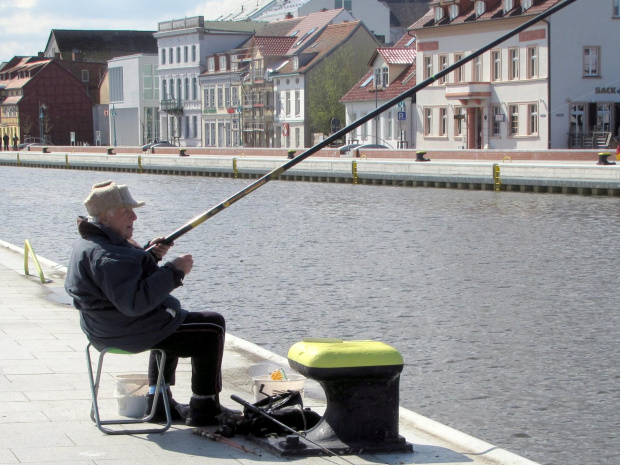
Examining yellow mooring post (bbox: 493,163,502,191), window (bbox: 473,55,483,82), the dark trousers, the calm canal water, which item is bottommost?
the calm canal water

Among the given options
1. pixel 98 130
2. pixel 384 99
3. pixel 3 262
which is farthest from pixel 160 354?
pixel 98 130

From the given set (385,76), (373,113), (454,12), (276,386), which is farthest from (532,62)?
(373,113)

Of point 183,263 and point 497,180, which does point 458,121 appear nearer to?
point 497,180

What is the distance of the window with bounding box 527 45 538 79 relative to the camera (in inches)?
2302

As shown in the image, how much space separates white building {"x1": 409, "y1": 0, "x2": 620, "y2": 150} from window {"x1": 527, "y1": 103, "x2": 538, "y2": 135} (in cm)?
5

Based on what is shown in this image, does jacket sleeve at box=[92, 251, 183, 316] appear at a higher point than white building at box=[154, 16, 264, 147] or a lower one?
lower

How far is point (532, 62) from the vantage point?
58906 millimetres

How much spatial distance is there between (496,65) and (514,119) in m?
3.61

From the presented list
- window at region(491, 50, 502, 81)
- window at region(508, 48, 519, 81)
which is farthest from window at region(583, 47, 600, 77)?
window at region(491, 50, 502, 81)

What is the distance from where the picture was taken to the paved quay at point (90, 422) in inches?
238

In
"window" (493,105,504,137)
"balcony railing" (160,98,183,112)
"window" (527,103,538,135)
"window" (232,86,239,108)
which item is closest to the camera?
"window" (527,103,538,135)

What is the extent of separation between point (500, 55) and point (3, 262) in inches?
1879

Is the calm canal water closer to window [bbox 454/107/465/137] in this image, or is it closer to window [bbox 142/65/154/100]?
window [bbox 454/107/465/137]

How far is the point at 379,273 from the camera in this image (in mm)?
18969
